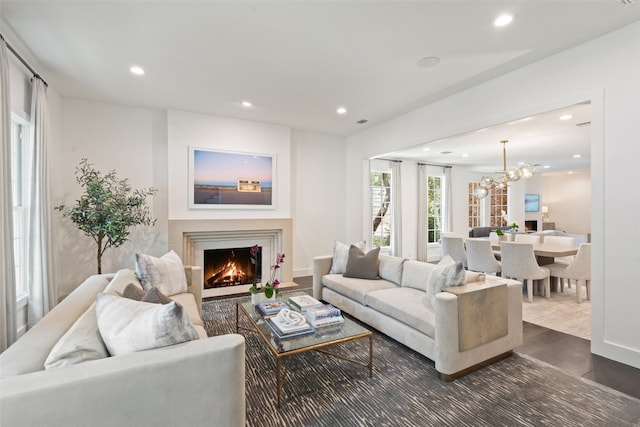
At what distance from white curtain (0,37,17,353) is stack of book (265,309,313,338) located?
205 centimetres

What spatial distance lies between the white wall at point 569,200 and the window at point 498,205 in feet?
10.1

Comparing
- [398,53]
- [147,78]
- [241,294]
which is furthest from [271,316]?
[147,78]

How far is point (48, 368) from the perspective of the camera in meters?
1.27

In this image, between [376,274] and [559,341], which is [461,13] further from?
[559,341]

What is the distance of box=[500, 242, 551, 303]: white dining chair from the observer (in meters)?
4.16

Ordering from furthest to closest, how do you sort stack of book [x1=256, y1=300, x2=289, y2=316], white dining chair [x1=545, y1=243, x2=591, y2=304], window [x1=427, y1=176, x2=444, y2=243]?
1. window [x1=427, y1=176, x2=444, y2=243]
2. white dining chair [x1=545, y1=243, x2=591, y2=304]
3. stack of book [x1=256, y1=300, x2=289, y2=316]

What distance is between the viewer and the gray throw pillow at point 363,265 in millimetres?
3806

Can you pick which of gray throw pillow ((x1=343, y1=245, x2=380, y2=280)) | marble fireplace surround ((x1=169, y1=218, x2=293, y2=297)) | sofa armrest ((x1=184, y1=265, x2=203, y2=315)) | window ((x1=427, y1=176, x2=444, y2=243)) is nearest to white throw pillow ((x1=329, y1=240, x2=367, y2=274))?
gray throw pillow ((x1=343, y1=245, x2=380, y2=280))

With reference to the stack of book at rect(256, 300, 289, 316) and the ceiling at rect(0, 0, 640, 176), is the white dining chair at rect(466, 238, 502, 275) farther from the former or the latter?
the stack of book at rect(256, 300, 289, 316)

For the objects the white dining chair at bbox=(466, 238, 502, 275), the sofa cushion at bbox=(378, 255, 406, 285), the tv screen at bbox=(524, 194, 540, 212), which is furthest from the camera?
the tv screen at bbox=(524, 194, 540, 212)

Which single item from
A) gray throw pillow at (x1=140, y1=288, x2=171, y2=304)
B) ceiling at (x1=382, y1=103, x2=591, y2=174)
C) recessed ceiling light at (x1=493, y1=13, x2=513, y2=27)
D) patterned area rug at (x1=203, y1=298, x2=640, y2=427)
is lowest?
patterned area rug at (x1=203, y1=298, x2=640, y2=427)

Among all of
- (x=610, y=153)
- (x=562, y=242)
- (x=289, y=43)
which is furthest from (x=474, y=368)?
(x=562, y=242)

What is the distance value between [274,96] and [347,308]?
300 cm

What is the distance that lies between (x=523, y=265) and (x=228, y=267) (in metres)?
4.60
